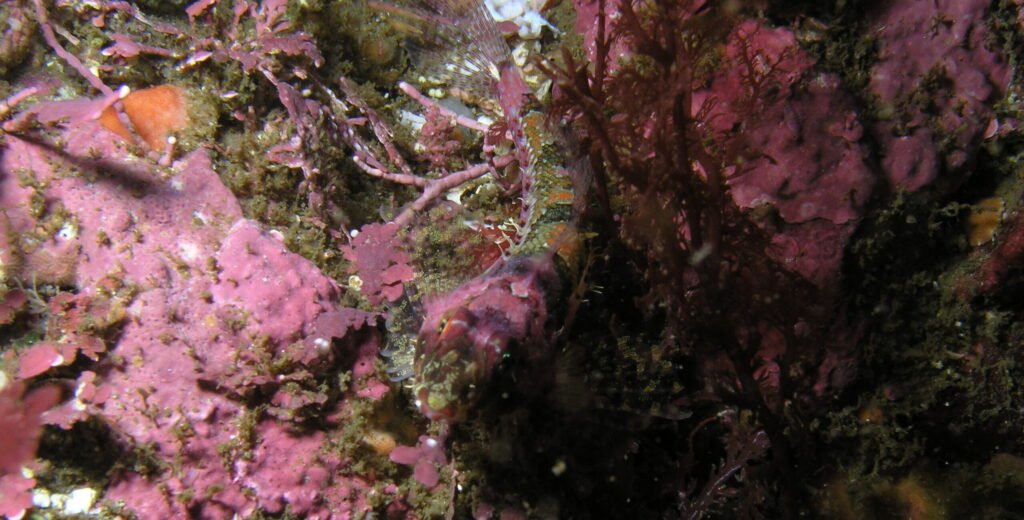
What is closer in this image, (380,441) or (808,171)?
(380,441)

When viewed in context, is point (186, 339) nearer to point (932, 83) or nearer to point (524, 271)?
point (524, 271)

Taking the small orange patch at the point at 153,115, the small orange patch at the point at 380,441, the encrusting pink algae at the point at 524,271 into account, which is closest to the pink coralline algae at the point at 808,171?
the encrusting pink algae at the point at 524,271

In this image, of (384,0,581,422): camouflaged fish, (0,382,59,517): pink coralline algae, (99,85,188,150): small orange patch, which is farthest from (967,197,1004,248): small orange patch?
(0,382,59,517): pink coralline algae

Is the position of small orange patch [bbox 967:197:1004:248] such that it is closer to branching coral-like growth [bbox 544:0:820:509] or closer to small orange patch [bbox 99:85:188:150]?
branching coral-like growth [bbox 544:0:820:509]

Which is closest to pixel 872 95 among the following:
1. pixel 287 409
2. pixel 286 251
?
pixel 286 251

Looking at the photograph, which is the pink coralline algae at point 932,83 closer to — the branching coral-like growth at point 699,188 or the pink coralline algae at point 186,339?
the branching coral-like growth at point 699,188

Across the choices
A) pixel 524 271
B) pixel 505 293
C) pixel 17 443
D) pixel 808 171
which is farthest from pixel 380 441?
pixel 808 171
